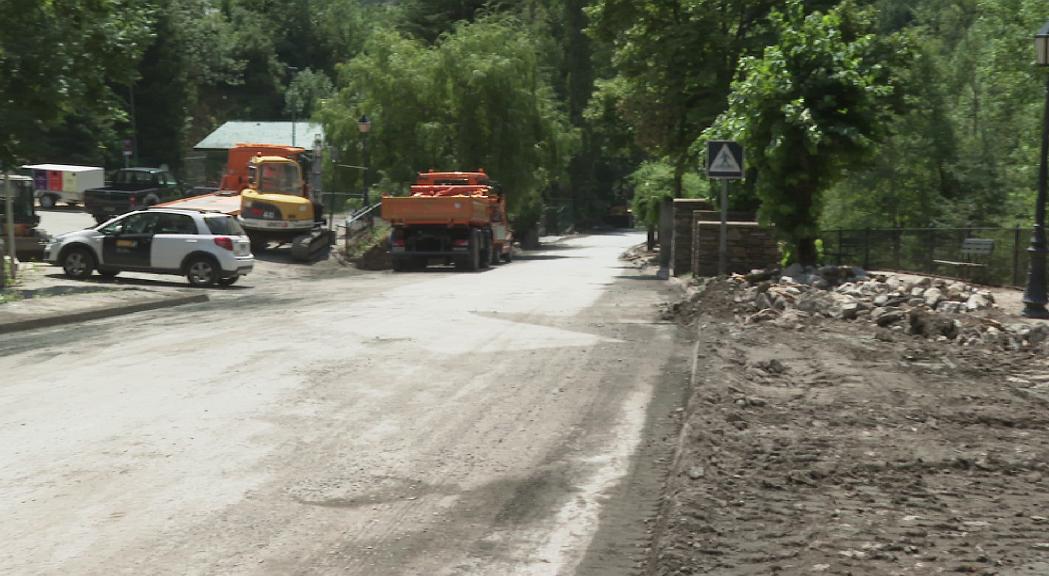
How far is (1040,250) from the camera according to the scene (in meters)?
16.6

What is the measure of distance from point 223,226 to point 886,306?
659 inches

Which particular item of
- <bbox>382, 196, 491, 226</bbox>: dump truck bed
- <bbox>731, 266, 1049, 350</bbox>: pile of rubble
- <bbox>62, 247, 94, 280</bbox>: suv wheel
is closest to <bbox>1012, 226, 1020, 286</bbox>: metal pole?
<bbox>731, 266, 1049, 350</bbox>: pile of rubble

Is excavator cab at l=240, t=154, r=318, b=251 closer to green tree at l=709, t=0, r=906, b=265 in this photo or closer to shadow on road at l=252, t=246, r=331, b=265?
shadow on road at l=252, t=246, r=331, b=265

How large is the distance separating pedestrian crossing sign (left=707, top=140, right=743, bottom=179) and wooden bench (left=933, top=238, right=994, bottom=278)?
452cm

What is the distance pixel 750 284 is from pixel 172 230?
1370 centimetres

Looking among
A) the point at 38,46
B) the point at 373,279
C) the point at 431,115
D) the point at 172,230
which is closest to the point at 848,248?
the point at 373,279

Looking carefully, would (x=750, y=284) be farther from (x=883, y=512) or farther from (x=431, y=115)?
(x=431, y=115)

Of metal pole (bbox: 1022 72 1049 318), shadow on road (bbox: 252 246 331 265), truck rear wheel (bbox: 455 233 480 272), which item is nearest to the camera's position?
metal pole (bbox: 1022 72 1049 318)

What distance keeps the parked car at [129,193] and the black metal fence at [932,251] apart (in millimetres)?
29587

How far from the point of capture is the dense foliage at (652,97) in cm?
2200

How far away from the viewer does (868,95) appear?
2122 centimetres

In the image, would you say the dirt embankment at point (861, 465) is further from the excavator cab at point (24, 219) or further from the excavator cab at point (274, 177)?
the excavator cab at point (274, 177)

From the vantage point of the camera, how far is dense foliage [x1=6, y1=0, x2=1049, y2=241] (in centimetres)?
2200

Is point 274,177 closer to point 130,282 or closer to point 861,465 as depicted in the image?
point 130,282
